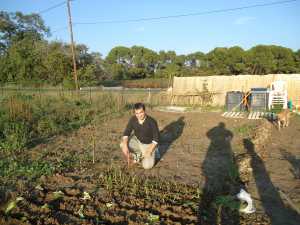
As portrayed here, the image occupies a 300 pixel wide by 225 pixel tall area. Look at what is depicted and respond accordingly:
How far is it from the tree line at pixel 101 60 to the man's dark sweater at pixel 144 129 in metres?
13.3

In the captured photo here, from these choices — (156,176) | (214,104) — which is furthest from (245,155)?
(214,104)

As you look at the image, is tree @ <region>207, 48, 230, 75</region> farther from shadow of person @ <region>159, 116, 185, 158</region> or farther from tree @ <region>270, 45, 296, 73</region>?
shadow of person @ <region>159, 116, 185, 158</region>

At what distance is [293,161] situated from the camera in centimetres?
606

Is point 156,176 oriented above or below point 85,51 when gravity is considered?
below

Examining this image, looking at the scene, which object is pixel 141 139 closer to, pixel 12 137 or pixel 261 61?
pixel 12 137

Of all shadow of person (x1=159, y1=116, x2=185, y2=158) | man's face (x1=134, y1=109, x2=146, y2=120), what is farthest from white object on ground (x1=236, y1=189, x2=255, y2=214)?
shadow of person (x1=159, y1=116, x2=185, y2=158)

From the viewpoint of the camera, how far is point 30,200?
3760 mm

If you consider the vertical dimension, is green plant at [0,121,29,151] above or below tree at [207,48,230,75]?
below

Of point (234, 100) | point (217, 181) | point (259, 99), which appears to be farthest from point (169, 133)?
point (259, 99)

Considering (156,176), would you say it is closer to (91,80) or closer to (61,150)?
(61,150)

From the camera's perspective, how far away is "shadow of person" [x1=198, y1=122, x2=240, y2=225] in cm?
359

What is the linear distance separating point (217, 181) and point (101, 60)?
1870 inches

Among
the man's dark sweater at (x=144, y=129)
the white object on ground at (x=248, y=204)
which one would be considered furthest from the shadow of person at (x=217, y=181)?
the man's dark sweater at (x=144, y=129)

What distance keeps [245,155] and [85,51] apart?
96.6 ft
